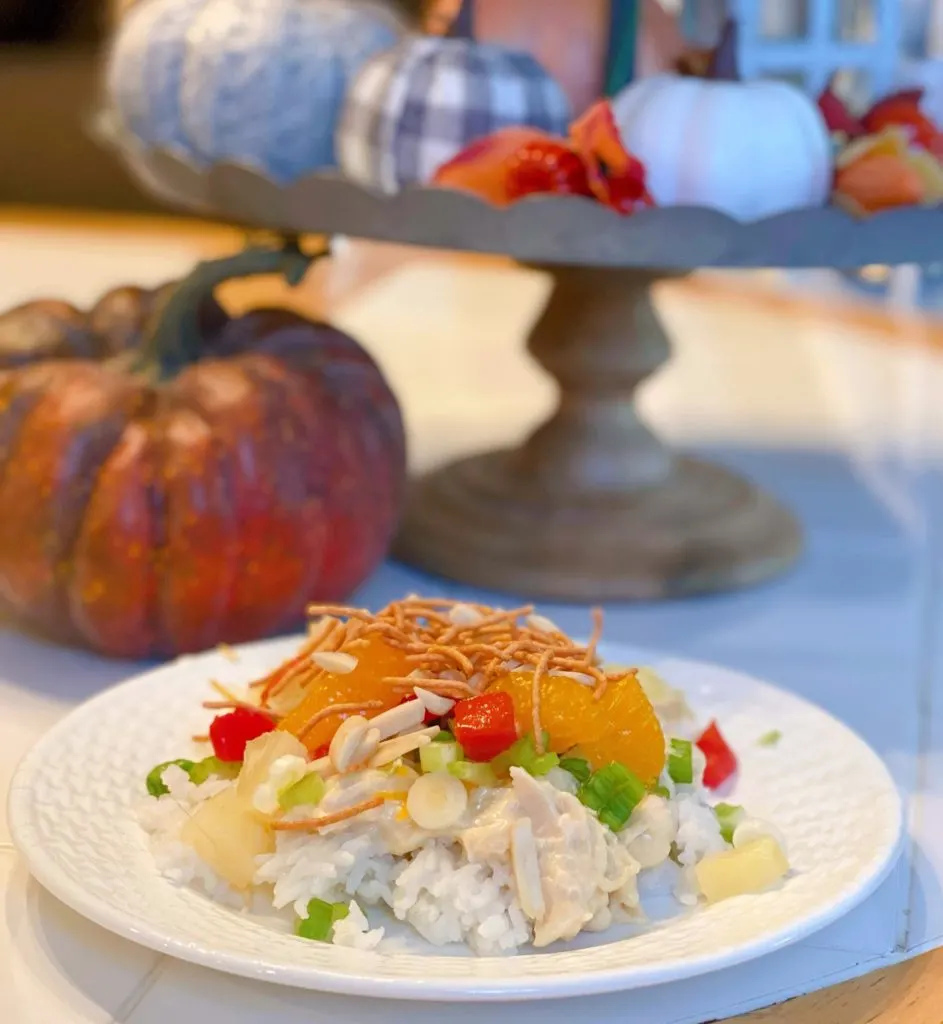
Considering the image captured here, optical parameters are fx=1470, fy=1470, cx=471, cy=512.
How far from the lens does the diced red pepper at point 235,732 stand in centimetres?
81

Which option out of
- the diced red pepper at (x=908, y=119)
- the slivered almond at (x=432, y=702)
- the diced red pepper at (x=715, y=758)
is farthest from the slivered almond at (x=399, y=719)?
the diced red pepper at (x=908, y=119)

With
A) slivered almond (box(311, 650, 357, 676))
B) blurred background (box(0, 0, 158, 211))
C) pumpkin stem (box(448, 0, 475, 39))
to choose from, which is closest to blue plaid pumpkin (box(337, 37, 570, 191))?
pumpkin stem (box(448, 0, 475, 39))

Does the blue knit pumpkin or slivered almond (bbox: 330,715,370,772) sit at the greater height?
the blue knit pumpkin

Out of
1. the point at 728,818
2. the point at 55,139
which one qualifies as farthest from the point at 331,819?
the point at 55,139

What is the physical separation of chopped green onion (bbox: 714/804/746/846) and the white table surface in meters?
0.07

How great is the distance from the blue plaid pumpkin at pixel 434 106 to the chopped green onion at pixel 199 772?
1.68 ft

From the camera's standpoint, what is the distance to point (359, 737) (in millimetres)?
736

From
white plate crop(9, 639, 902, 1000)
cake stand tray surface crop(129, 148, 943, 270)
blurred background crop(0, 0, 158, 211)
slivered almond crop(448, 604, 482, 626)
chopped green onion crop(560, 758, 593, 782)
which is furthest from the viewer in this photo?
blurred background crop(0, 0, 158, 211)

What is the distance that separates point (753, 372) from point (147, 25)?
3.62 feet

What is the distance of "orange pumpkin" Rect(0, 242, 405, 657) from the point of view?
1.08 meters

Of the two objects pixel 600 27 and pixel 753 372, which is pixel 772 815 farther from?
pixel 753 372

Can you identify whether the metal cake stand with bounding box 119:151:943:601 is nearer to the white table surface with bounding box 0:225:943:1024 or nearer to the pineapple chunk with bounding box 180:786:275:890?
the white table surface with bounding box 0:225:943:1024

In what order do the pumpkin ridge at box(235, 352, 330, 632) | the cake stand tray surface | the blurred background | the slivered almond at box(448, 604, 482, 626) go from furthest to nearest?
the blurred background → the pumpkin ridge at box(235, 352, 330, 632) → the cake stand tray surface → the slivered almond at box(448, 604, 482, 626)

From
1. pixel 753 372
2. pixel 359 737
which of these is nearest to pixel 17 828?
pixel 359 737
